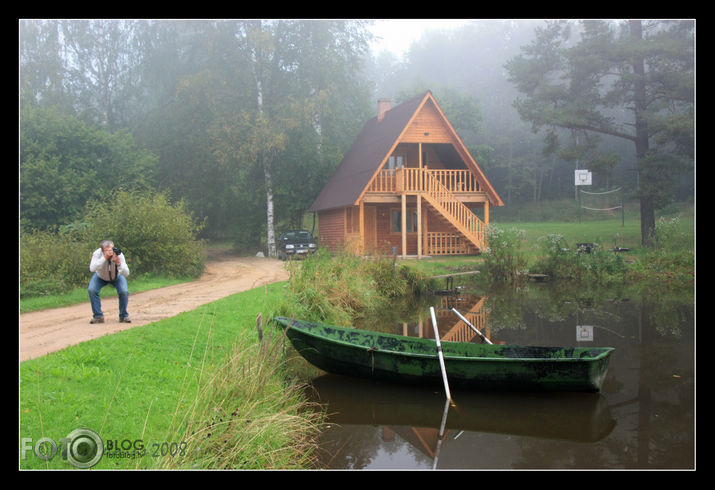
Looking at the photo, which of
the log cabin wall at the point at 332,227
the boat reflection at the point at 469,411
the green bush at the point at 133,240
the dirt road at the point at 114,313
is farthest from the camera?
the log cabin wall at the point at 332,227

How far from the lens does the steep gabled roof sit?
2606 cm

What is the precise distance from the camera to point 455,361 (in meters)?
8.76

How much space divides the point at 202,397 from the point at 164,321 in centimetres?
399

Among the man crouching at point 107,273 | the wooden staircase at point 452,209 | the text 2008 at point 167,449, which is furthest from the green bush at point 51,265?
the wooden staircase at point 452,209

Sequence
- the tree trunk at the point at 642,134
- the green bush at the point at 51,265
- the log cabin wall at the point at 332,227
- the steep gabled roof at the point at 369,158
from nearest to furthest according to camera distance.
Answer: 1. the green bush at the point at 51,265
2. the steep gabled roof at the point at 369,158
3. the tree trunk at the point at 642,134
4. the log cabin wall at the point at 332,227

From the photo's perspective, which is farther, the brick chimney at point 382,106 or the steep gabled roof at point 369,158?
the brick chimney at point 382,106

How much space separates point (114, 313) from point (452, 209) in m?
18.1

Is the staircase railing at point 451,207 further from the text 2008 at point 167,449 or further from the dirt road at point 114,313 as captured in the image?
the text 2008 at point 167,449

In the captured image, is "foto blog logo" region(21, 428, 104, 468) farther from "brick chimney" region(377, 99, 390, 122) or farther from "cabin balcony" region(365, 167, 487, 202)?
"brick chimney" region(377, 99, 390, 122)

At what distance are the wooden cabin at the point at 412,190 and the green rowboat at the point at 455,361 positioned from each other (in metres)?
14.2

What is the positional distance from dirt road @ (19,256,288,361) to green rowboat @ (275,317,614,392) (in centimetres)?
323

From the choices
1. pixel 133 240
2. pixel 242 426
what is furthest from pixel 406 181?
pixel 242 426

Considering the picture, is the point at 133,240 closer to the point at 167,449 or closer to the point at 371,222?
the point at 371,222

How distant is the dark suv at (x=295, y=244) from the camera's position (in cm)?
2655
